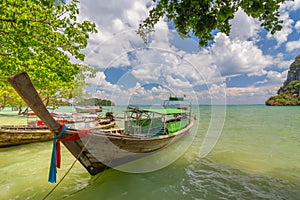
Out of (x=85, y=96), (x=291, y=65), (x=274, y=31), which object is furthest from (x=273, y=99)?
(x=274, y=31)

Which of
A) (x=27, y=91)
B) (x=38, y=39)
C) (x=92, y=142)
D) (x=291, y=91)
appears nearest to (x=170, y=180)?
(x=92, y=142)

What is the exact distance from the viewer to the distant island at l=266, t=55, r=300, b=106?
75.9m

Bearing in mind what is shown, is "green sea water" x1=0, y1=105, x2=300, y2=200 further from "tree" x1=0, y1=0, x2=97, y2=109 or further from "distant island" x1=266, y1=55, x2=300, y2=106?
→ "distant island" x1=266, y1=55, x2=300, y2=106

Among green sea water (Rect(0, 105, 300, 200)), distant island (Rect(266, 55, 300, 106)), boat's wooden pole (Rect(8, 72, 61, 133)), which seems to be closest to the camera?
boat's wooden pole (Rect(8, 72, 61, 133))

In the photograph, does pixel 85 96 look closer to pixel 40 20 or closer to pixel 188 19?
pixel 40 20

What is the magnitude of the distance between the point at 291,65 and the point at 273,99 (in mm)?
24367

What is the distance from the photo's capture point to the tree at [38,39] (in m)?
4.80

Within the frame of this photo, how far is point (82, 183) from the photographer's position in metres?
4.87

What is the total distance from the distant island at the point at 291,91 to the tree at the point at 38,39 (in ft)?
331

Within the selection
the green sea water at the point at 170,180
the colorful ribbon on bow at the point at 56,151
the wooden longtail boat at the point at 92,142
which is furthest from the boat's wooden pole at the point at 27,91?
the green sea water at the point at 170,180

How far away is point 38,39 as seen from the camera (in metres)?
6.21

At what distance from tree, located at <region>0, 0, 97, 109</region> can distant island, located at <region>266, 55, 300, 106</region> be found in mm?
100739

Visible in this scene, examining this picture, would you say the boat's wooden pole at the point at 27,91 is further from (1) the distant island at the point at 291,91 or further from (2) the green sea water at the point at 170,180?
(1) the distant island at the point at 291,91

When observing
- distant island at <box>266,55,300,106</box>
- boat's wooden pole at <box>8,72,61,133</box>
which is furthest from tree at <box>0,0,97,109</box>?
distant island at <box>266,55,300,106</box>
